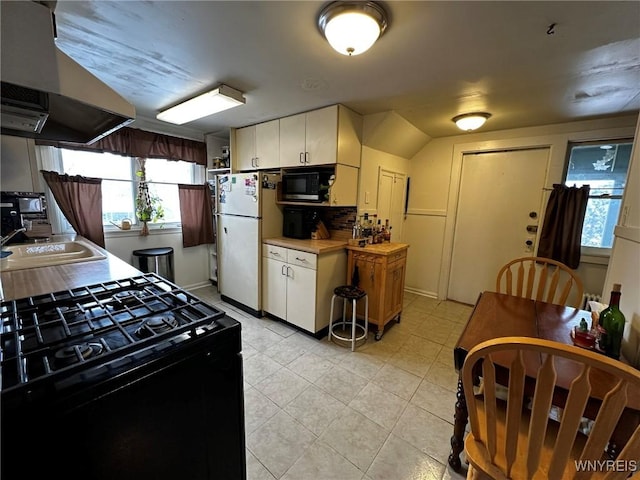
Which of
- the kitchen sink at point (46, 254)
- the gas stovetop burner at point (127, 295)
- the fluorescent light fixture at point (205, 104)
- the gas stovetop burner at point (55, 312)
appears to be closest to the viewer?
the gas stovetop burner at point (55, 312)

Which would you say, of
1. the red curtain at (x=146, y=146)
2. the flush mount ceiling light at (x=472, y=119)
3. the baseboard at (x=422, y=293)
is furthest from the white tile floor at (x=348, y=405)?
the red curtain at (x=146, y=146)

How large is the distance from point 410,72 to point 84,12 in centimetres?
183

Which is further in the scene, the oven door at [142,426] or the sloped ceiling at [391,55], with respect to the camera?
the sloped ceiling at [391,55]

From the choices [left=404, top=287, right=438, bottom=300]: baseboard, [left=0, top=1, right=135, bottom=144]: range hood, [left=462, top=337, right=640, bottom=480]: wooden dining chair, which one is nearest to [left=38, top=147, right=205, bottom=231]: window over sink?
[left=0, top=1, right=135, bottom=144]: range hood

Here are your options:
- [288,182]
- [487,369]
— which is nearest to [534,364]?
[487,369]

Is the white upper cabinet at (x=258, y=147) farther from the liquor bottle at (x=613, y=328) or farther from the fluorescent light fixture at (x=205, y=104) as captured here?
the liquor bottle at (x=613, y=328)

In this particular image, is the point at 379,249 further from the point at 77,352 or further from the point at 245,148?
the point at 77,352

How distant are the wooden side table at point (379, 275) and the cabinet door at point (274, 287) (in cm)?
69

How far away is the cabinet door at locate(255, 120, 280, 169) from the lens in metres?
2.99

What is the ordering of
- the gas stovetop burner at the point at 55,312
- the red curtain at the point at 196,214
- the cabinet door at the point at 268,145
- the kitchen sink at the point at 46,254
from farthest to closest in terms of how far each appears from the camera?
the red curtain at the point at 196,214, the cabinet door at the point at 268,145, the kitchen sink at the point at 46,254, the gas stovetop burner at the point at 55,312

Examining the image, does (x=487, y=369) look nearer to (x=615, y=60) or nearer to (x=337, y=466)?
(x=337, y=466)

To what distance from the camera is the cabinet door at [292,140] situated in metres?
2.76

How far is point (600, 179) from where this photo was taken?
2674 millimetres

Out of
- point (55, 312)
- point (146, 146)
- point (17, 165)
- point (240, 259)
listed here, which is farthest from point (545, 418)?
point (146, 146)
